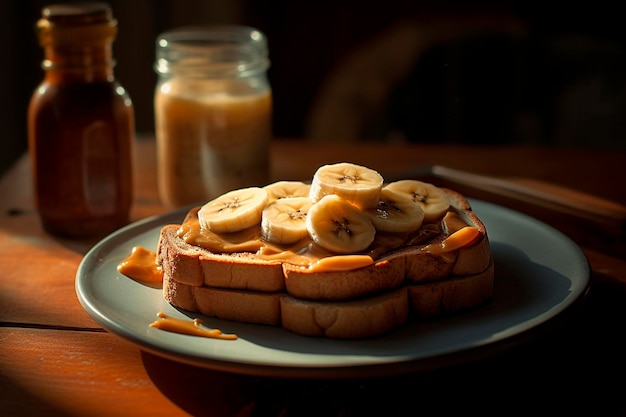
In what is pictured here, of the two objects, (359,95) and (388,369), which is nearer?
(388,369)

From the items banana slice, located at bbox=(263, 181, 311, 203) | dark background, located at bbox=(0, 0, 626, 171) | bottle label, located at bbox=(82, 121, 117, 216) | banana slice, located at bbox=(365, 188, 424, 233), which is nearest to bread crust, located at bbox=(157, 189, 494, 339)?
banana slice, located at bbox=(365, 188, 424, 233)

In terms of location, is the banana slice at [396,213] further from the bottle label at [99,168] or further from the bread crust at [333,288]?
the bottle label at [99,168]

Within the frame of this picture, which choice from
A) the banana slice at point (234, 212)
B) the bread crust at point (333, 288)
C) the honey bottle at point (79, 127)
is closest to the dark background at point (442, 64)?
the honey bottle at point (79, 127)

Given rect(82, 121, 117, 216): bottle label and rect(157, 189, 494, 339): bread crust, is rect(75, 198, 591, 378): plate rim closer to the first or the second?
rect(157, 189, 494, 339): bread crust

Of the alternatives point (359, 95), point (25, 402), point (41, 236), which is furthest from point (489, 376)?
point (359, 95)

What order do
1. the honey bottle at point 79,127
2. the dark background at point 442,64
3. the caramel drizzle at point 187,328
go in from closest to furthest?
the caramel drizzle at point 187,328
the honey bottle at point 79,127
the dark background at point 442,64

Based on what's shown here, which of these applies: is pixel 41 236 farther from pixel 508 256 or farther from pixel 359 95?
pixel 359 95
